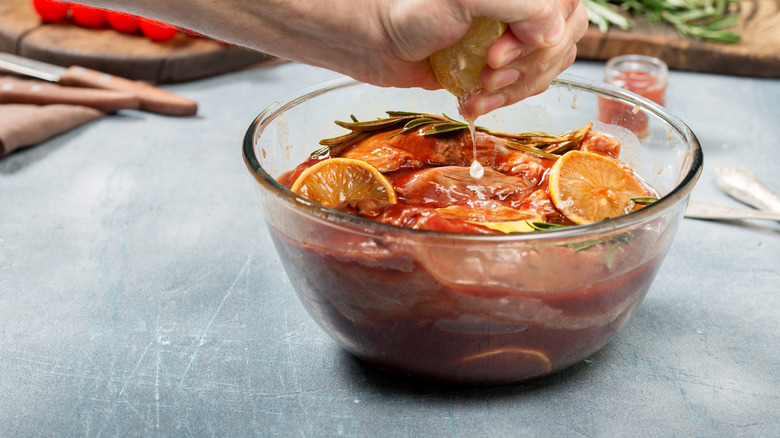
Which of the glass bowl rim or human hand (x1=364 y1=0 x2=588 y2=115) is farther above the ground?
human hand (x1=364 y1=0 x2=588 y2=115)

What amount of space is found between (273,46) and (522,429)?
1.06 meters

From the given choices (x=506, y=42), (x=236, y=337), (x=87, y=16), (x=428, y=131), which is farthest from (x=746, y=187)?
(x=87, y=16)

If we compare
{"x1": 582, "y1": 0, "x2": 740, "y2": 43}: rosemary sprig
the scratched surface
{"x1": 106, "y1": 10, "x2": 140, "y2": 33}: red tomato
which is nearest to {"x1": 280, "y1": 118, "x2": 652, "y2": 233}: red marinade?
the scratched surface

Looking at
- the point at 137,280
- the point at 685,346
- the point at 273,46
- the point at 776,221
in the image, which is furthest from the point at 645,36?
the point at 137,280

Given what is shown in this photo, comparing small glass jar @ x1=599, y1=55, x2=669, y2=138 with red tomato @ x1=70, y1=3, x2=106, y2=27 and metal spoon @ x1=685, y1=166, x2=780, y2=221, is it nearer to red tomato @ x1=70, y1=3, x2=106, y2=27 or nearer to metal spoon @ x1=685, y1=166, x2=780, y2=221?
metal spoon @ x1=685, y1=166, x2=780, y2=221

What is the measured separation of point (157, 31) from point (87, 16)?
49 cm

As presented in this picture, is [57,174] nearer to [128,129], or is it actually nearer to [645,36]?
[128,129]

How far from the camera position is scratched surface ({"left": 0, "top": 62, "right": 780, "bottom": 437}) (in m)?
1.57

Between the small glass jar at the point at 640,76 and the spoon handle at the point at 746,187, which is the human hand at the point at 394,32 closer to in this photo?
the spoon handle at the point at 746,187

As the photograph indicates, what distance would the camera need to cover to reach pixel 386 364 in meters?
1.61

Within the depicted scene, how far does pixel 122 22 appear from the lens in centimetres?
391

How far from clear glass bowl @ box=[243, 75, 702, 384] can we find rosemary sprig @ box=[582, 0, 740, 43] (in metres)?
2.37

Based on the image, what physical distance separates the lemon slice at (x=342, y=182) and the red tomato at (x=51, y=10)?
294 cm

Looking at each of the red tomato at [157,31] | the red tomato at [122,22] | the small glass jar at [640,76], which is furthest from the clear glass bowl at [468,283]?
the red tomato at [122,22]
